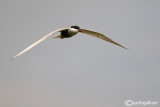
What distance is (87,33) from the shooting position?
1578 inches

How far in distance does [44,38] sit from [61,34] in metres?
7.11

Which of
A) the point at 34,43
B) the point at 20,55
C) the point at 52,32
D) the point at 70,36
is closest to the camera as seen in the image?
the point at 20,55

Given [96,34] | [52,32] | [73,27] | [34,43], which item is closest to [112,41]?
[96,34]

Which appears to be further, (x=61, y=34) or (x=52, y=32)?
(x=61, y=34)

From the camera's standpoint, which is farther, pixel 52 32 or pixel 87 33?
pixel 87 33

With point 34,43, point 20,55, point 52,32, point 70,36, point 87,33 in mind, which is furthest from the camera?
point 87,33

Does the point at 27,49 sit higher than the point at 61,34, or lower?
lower

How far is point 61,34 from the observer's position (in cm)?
3644

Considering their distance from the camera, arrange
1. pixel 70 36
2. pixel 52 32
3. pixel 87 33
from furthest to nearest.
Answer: pixel 87 33 < pixel 70 36 < pixel 52 32

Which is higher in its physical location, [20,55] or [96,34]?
[96,34]

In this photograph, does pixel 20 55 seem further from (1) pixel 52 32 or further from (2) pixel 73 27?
(2) pixel 73 27

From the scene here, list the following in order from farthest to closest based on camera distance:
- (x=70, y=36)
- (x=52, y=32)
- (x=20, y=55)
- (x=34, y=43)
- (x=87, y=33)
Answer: (x=87, y=33) → (x=70, y=36) → (x=52, y=32) → (x=34, y=43) → (x=20, y=55)

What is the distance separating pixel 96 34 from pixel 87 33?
131 cm

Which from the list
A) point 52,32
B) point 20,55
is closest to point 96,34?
point 52,32
